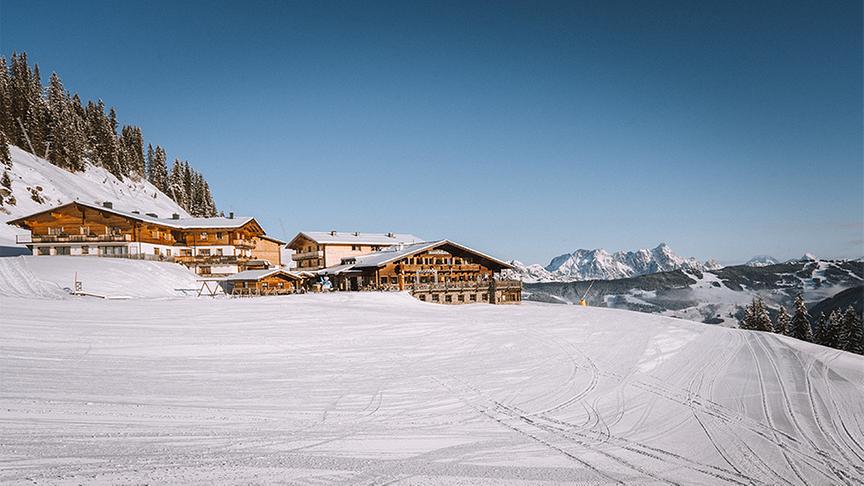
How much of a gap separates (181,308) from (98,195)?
67734mm

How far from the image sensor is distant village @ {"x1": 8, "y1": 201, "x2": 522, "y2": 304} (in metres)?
48.1

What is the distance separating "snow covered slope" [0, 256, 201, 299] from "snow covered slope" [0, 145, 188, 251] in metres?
16.5

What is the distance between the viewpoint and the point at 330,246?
58625 mm

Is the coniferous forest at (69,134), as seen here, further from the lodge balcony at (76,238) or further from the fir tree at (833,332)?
the fir tree at (833,332)

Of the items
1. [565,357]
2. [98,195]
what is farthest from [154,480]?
[98,195]

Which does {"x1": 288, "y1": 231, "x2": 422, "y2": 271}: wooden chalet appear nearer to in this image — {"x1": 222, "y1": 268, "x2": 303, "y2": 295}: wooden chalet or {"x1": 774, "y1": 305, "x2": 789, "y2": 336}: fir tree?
{"x1": 222, "y1": 268, "x2": 303, "y2": 295}: wooden chalet

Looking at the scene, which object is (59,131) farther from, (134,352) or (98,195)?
(134,352)

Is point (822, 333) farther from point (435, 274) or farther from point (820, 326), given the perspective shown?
point (435, 274)

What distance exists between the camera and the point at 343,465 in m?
8.45

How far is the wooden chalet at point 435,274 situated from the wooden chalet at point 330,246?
3.00 meters

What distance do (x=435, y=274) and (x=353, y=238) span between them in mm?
15083

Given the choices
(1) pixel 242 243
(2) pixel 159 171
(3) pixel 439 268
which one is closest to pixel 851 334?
(3) pixel 439 268

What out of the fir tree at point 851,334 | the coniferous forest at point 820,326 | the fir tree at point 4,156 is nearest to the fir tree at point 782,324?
the coniferous forest at point 820,326

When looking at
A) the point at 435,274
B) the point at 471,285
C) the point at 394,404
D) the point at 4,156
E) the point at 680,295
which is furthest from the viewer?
the point at 680,295
